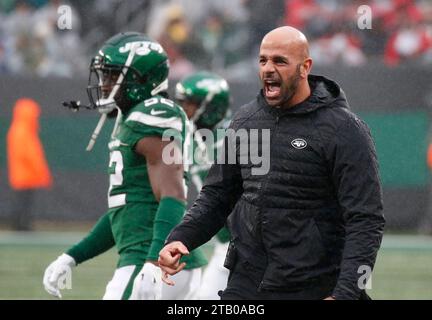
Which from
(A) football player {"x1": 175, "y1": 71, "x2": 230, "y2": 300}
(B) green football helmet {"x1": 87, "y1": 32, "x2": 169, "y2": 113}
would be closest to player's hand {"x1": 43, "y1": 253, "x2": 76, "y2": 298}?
(B) green football helmet {"x1": 87, "y1": 32, "x2": 169, "y2": 113}

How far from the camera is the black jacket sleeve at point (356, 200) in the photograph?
13.4 ft

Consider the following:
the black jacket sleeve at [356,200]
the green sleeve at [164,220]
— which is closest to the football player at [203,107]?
the green sleeve at [164,220]

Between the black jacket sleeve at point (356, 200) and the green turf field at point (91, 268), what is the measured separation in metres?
5.00

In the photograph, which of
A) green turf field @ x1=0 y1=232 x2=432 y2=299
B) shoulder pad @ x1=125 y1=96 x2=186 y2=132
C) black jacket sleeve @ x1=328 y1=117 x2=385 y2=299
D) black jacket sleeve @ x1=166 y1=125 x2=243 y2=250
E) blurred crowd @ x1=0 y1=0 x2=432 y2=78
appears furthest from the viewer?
blurred crowd @ x1=0 y1=0 x2=432 y2=78

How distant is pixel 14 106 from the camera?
48.4 feet

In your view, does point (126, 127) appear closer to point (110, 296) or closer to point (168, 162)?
point (168, 162)

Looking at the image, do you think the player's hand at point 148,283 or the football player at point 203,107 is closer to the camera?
the player's hand at point 148,283

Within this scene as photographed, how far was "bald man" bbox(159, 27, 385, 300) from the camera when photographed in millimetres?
4242

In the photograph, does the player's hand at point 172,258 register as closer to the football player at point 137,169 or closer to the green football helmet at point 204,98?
the football player at point 137,169

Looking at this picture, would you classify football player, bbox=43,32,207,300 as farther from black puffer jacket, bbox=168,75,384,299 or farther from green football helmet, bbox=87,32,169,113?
black puffer jacket, bbox=168,75,384,299

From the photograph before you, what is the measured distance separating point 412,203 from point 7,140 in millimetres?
5431

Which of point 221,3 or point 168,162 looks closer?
point 168,162

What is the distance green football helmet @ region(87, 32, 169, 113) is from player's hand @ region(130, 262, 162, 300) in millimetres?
960

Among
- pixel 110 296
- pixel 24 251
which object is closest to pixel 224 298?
pixel 110 296
